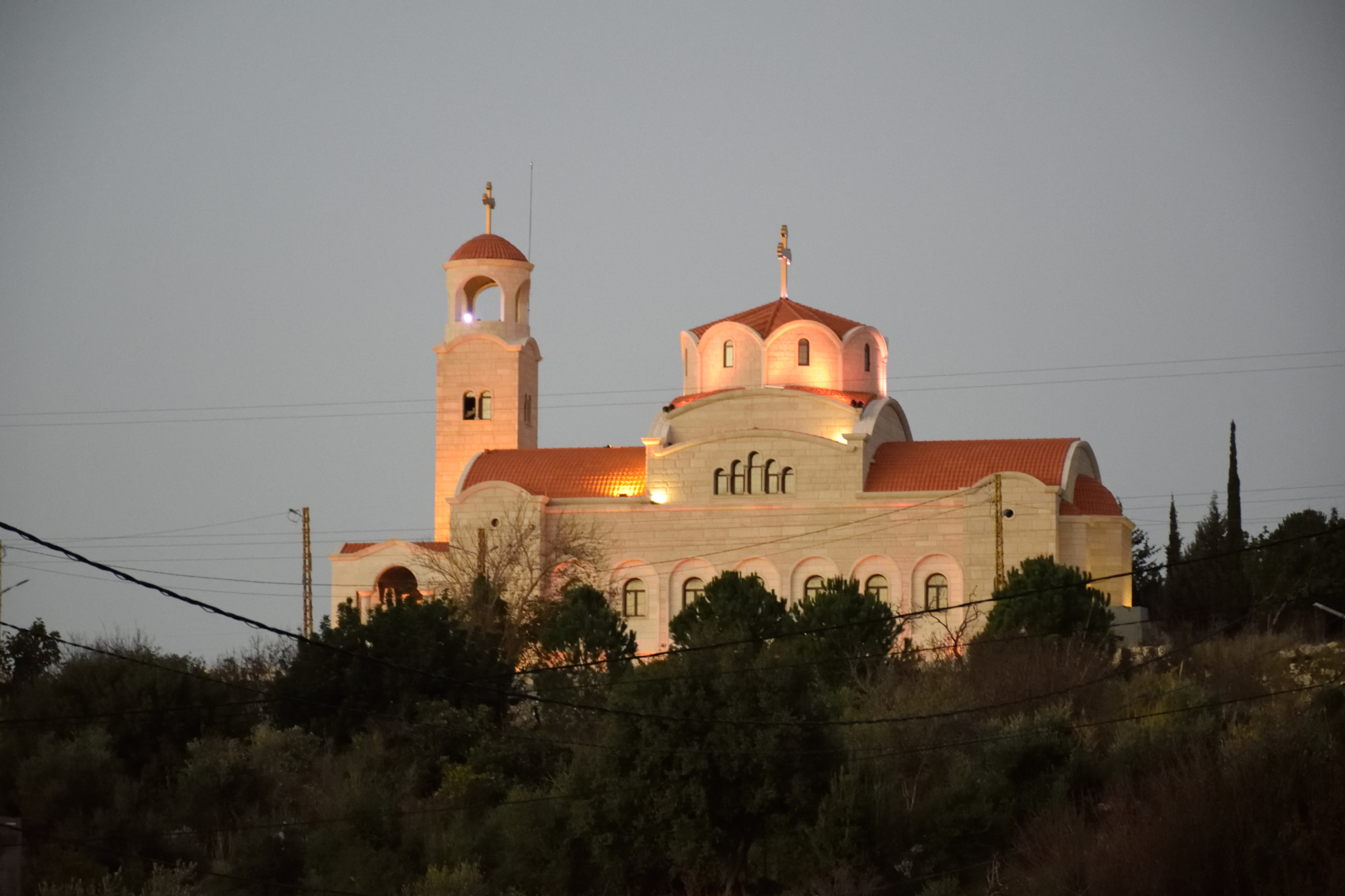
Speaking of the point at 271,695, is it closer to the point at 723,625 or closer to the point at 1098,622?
the point at 723,625

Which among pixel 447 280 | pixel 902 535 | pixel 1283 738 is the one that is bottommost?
pixel 1283 738

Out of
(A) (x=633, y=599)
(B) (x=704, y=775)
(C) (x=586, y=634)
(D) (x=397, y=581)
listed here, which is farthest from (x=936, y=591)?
(B) (x=704, y=775)

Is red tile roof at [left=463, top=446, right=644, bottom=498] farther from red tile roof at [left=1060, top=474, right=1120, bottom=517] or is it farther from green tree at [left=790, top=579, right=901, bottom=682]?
red tile roof at [left=1060, top=474, right=1120, bottom=517]

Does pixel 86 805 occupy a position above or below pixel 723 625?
below

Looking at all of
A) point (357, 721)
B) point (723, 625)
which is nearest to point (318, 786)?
point (357, 721)

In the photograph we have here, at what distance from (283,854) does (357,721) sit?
21.0ft

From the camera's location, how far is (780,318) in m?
55.2

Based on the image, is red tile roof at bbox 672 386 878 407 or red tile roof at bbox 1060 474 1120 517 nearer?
red tile roof at bbox 1060 474 1120 517

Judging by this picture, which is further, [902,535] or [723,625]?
[902,535]

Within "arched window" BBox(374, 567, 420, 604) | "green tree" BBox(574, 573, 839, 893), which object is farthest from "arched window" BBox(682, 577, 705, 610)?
"green tree" BBox(574, 573, 839, 893)

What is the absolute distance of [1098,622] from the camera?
1786 inches

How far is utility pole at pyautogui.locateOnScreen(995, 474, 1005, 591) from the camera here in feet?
155

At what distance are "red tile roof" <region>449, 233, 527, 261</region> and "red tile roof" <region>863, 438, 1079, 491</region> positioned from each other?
1194cm

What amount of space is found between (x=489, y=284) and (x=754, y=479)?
419 inches
